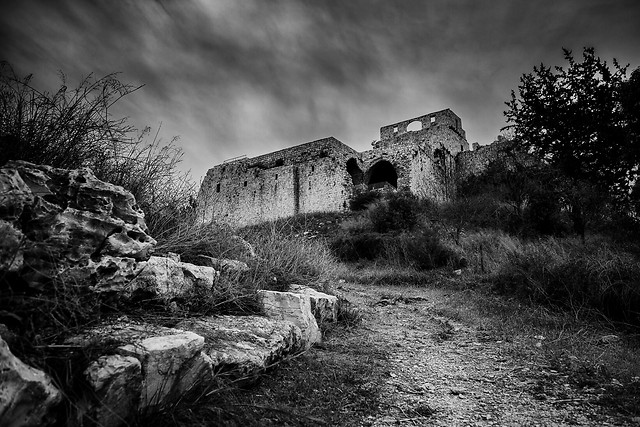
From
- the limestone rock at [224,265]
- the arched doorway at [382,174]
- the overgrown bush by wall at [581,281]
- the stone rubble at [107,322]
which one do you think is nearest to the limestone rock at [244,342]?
the stone rubble at [107,322]

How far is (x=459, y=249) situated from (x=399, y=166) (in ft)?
32.8

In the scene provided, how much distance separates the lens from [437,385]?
2.65m

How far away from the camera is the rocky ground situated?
80.0 inches

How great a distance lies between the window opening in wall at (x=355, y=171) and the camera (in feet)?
69.1

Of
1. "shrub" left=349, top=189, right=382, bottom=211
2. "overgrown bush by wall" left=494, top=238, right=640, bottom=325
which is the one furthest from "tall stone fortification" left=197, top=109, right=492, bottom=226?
"overgrown bush by wall" left=494, top=238, right=640, bottom=325

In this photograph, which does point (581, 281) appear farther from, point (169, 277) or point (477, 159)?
point (477, 159)

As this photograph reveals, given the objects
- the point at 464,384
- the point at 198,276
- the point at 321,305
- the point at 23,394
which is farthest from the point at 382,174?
the point at 23,394

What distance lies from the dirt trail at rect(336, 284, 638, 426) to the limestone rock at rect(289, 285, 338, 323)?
367 millimetres

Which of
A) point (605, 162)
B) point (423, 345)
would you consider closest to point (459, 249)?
point (605, 162)

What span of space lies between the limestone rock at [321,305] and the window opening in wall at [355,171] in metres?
17.0

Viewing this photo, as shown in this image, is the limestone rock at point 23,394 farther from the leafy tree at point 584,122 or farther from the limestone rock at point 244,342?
the leafy tree at point 584,122

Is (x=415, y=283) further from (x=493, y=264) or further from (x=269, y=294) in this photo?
(x=269, y=294)

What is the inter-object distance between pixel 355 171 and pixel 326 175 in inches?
132

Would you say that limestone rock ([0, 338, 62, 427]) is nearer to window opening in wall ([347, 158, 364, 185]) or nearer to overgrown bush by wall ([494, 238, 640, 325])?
overgrown bush by wall ([494, 238, 640, 325])
